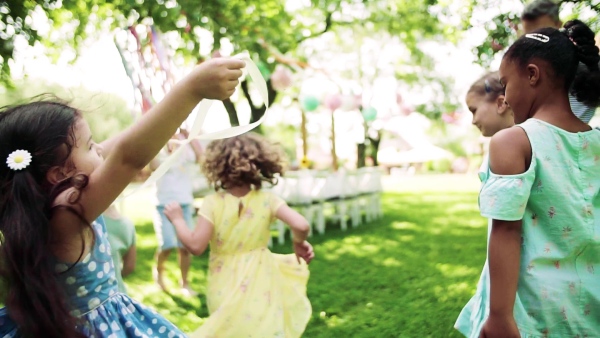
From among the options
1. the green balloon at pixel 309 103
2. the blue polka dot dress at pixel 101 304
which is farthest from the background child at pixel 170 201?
the green balloon at pixel 309 103

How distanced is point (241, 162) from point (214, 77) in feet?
6.03

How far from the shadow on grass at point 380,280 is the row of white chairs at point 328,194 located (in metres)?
0.31

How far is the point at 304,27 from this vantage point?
10.8 meters

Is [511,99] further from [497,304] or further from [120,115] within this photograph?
[120,115]

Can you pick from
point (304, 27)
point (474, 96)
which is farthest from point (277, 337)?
point (304, 27)

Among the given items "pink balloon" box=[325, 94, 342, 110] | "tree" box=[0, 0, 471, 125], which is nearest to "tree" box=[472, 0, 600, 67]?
"tree" box=[0, 0, 471, 125]

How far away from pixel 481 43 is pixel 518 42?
202cm

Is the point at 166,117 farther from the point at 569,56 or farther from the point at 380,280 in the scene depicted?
the point at 380,280

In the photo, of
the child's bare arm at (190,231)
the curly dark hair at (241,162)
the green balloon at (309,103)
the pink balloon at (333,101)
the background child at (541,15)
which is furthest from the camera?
the pink balloon at (333,101)

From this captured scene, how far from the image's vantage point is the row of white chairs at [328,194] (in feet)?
26.2

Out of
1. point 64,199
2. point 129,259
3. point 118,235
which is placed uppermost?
point 64,199

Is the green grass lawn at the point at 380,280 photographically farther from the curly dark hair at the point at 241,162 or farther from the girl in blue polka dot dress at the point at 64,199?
the girl in blue polka dot dress at the point at 64,199

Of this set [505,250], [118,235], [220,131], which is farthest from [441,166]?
[220,131]

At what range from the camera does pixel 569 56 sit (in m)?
1.67
